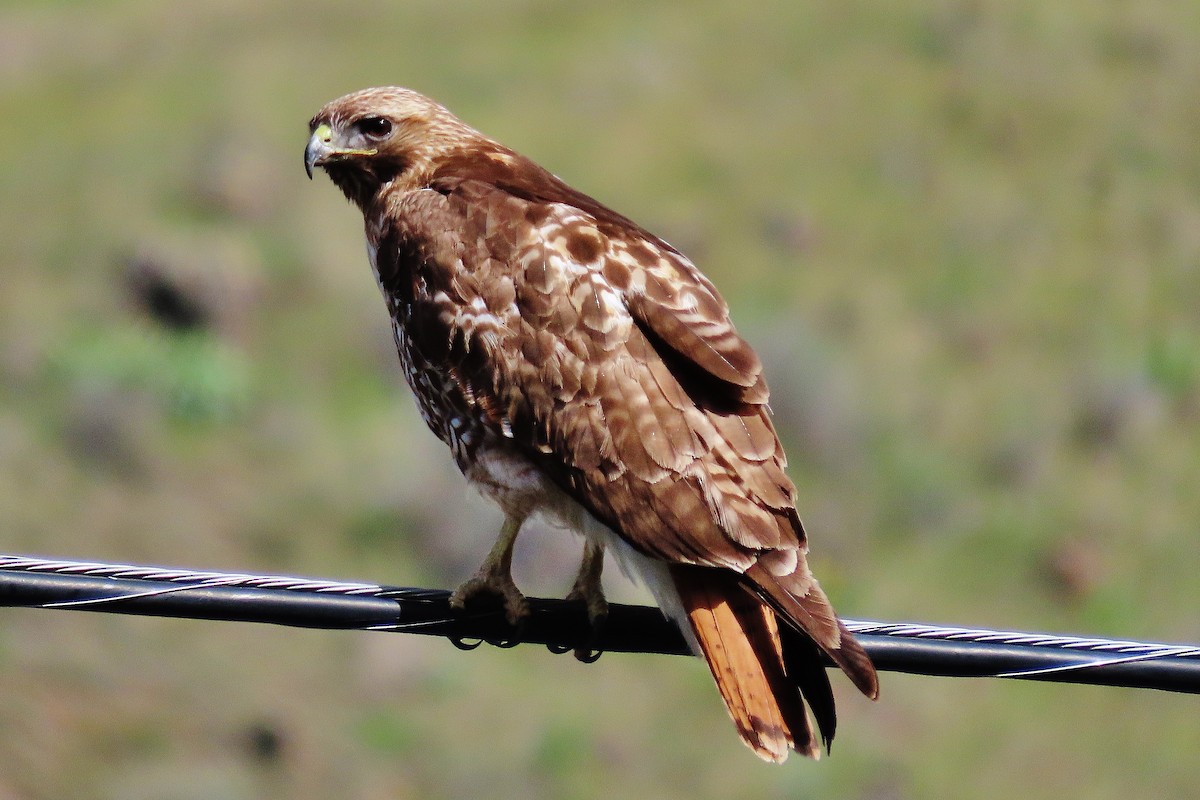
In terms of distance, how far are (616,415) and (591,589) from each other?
742 mm

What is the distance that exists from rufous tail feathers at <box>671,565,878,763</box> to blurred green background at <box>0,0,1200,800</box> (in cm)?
889

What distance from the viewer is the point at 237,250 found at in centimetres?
2111

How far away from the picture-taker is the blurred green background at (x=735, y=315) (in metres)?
14.6

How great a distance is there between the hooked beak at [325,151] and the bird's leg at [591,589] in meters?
1.81

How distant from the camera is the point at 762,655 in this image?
14.1ft

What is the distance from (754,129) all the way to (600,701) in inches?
496

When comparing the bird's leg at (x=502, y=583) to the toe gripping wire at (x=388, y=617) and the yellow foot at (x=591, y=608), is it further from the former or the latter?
the toe gripping wire at (x=388, y=617)

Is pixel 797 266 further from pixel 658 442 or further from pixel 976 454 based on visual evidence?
pixel 658 442

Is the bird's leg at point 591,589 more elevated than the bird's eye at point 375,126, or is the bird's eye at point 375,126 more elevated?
the bird's eye at point 375,126

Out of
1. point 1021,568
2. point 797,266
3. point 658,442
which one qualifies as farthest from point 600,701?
point 658,442

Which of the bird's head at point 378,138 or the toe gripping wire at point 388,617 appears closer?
the toe gripping wire at point 388,617

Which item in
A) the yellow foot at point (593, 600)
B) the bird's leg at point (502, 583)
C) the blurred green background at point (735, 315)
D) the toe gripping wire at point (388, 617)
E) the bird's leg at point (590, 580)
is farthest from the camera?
the blurred green background at point (735, 315)

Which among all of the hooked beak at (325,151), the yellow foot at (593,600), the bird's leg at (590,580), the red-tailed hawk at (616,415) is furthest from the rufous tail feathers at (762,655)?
the hooked beak at (325,151)

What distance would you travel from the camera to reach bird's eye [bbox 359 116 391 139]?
5.94 m
